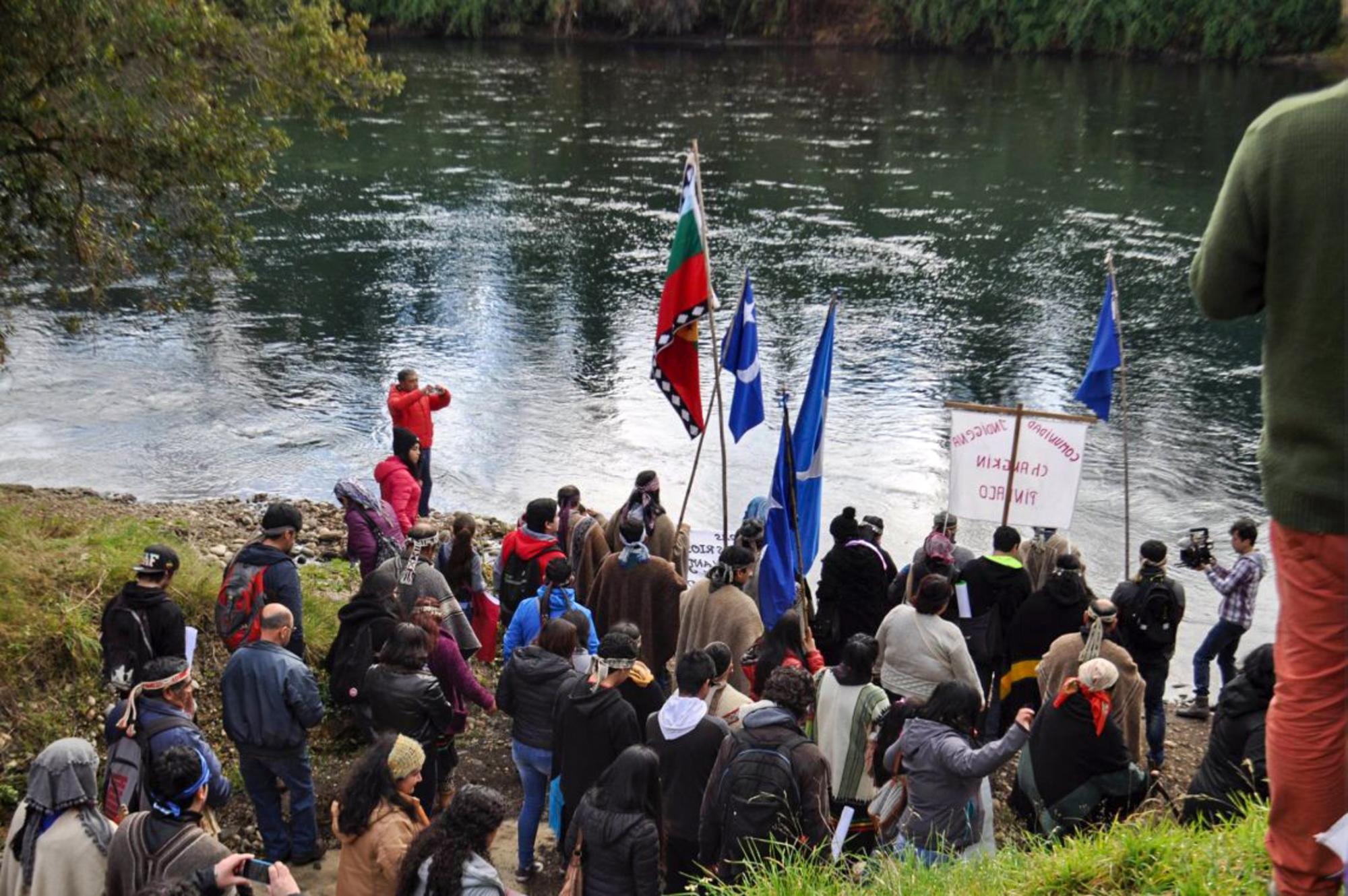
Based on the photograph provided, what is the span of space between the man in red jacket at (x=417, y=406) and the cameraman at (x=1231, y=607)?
6332mm

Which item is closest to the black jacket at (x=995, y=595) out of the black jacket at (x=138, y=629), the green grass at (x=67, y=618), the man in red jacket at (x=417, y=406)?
the green grass at (x=67, y=618)

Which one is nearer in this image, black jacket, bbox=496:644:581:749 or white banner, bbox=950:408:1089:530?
black jacket, bbox=496:644:581:749

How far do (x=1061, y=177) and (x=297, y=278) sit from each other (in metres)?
18.0

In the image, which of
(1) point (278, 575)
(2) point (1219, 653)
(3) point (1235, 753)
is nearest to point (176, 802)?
(1) point (278, 575)

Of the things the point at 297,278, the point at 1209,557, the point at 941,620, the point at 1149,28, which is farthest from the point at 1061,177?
the point at 941,620

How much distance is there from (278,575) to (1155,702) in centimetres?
533

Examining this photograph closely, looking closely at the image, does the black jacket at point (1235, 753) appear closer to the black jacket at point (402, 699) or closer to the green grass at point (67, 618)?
the black jacket at point (402, 699)

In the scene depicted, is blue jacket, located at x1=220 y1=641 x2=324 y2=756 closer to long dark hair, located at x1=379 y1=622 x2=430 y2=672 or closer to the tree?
long dark hair, located at x1=379 y1=622 x2=430 y2=672

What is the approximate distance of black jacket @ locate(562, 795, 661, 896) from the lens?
5.75 meters

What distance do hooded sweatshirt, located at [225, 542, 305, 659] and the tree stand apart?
Result: 17.2 ft

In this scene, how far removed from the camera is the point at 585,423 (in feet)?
59.7

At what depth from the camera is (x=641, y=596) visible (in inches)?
346

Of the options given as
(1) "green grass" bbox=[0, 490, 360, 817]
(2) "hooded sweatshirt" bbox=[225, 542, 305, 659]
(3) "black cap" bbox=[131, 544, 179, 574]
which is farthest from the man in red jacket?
(3) "black cap" bbox=[131, 544, 179, 574]

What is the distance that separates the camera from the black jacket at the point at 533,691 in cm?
694
